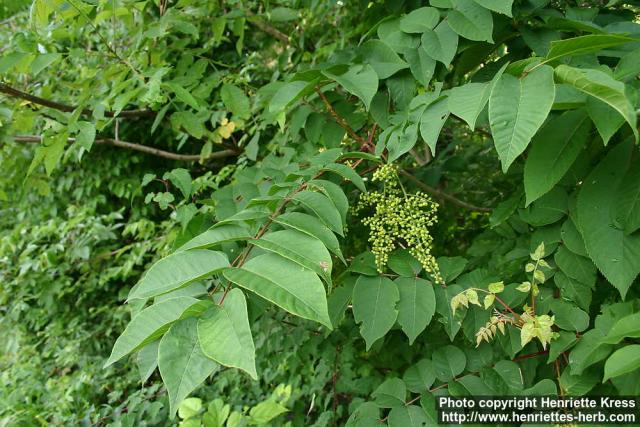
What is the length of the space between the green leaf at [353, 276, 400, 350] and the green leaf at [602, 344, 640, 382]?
0.49m

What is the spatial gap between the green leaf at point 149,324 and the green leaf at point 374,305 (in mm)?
553

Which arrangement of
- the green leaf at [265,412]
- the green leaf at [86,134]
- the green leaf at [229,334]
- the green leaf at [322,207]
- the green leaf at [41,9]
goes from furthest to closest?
the green leaf at [265,412] < the green leaf at [86,134] < the green leaf at [41,9] < the green leaf at [322,207] < the green leaf at [229,334]

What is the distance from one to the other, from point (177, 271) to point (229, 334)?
0.58ft

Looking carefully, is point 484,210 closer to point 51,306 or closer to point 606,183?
point 606,183

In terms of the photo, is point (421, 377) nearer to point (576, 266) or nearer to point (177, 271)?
point (576, 266)

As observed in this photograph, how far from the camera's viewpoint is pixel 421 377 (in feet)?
5.02

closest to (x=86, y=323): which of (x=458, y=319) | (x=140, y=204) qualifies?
(x=140, y=204)

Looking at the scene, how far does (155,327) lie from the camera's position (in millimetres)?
899

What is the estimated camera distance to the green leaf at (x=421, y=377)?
1.50 m

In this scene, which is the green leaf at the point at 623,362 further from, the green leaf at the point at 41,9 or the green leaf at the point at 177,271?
the green leaf at the point at 41,9

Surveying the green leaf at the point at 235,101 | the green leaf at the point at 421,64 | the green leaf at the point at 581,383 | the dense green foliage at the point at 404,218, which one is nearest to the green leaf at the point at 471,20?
the dense green foliage at the point at 404,218

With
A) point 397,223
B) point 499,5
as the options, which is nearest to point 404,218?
point 397,223

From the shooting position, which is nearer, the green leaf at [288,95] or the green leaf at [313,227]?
the green leaf at [313,227]

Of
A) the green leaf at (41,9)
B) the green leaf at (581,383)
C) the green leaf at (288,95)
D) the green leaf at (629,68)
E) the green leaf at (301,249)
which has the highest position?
the green leaf at (41,9)
